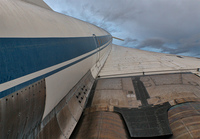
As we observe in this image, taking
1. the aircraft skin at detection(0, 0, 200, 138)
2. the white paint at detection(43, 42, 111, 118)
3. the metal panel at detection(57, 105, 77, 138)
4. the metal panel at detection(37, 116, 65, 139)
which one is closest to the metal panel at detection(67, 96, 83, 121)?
the aircraft skin at detection(0, 0, 200, 138)

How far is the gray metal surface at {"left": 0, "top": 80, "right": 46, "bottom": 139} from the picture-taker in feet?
5.23

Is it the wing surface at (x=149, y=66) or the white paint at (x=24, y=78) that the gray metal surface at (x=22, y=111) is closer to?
the white paint at (x=24, y=78)

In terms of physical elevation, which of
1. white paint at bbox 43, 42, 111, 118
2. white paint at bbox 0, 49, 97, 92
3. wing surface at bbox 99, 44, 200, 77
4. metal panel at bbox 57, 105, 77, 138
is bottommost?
metal panel at bbox 57, 105, 77, 138

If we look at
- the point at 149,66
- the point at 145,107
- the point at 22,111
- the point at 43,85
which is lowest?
the point at 145,107

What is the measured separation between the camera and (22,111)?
1871 millimetres

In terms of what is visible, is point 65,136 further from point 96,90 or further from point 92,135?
point 96,90

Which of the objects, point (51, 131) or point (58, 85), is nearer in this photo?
point (51, 131)

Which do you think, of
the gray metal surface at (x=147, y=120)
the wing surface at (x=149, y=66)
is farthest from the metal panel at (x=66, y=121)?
the wing surface at (x=149, y=66)

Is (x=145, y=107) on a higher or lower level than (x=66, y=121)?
lower

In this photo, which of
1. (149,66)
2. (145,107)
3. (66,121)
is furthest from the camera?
(149,66)

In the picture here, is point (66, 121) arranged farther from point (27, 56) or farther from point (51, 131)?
point (27, 56)

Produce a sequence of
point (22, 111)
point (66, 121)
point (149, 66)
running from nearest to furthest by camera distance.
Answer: point (22, 111), point (66, 121), point (149, 66)

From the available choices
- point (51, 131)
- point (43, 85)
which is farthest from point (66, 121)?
point (43, 85)

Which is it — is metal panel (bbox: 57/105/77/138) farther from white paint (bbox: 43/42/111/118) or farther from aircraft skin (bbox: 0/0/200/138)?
white paint (bbox: 43/42/111/118)
